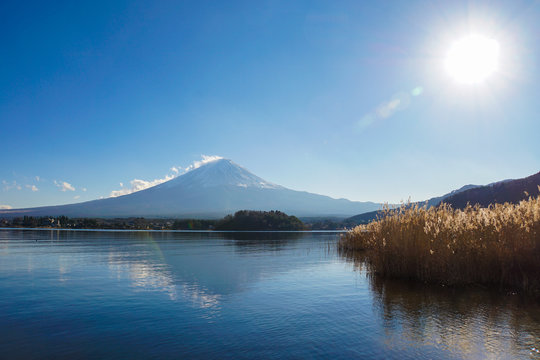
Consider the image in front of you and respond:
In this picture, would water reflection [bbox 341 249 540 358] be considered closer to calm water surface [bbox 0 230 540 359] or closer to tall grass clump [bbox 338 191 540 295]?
calm water surface [bbox 0 230 540 359]

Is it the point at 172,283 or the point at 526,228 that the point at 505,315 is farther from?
the point at 172,283

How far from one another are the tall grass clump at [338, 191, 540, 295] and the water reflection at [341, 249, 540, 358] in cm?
70

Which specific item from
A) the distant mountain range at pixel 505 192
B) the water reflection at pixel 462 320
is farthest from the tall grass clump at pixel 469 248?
the distant mountain range at pixel 505 192

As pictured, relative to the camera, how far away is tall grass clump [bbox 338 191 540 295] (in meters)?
9.31

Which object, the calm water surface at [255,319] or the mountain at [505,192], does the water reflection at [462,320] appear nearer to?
the calm water surface at [255,319]

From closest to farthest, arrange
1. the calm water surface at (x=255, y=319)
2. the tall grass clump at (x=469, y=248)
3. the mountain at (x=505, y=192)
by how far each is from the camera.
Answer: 1. the calm water surface at (x=255, y=319)
2. the tall grass clump at (x=469, y=248)
3. the mountain at (x=505, y=192)

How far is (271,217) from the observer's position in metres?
91.2

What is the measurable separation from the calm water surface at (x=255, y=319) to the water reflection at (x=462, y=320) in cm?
2

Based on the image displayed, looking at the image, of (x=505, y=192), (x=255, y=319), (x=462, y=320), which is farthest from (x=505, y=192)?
(x=255, y=319)

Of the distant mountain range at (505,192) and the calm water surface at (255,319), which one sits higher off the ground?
the distant mountain range at (505,192)

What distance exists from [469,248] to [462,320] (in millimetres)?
4186

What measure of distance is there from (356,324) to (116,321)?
15.7 ft

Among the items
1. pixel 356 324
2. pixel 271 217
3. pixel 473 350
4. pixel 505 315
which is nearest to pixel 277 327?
pixel 356 324

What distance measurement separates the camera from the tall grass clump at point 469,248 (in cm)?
931
